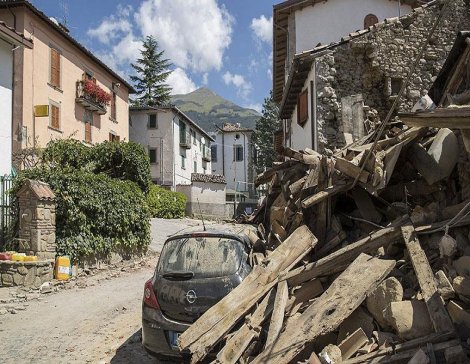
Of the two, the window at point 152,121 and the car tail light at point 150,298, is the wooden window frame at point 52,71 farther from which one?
the car tail light at point 150,298

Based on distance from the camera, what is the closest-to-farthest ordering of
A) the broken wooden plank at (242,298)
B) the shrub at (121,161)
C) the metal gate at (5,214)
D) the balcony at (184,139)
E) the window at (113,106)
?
the broken wooden plank at (242,298)
the metal gate at (5,214)
the shrub at (121,161)
the window at (113,106)
the balcony at (184,139)

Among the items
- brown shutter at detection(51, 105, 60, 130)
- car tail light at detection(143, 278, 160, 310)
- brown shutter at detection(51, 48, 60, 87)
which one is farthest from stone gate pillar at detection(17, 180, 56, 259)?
brown shutter at detection(51, 48, 60, 87)

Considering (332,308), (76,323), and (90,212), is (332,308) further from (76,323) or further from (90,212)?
(90,212)

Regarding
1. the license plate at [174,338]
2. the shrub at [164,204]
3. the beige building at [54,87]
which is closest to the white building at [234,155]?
the shrub at [164,204]

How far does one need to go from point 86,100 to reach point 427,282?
993 inches

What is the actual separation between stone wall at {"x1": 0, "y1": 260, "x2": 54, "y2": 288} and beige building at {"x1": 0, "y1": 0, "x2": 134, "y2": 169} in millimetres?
10110

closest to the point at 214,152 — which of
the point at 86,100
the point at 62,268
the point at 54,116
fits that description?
the point at 86,100

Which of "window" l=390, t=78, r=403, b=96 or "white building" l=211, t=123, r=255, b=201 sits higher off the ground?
"white building" l=211, t=123, r=255, b=201

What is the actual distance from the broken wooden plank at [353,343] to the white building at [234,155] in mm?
53469

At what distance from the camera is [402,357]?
3.59 metres

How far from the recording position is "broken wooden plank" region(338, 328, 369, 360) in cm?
386

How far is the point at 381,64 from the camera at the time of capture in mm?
12781

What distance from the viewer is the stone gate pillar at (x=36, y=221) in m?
10.8

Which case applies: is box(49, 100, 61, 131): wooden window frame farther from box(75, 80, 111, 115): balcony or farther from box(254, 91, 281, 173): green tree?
box(254, 91, 281, 173): green tree
